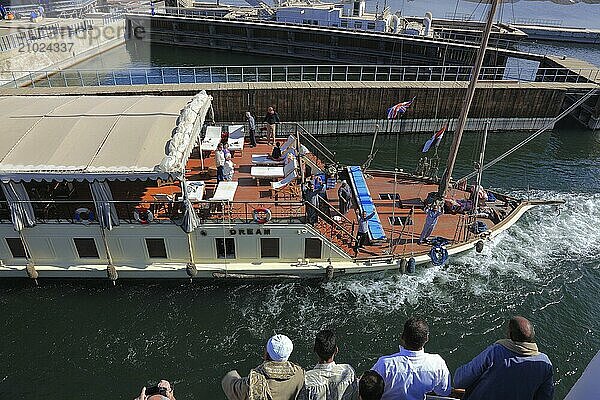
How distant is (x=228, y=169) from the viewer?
18125mm

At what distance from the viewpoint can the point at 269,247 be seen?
17.0m

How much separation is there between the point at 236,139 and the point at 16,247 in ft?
34.6

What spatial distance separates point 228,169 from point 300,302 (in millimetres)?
6271

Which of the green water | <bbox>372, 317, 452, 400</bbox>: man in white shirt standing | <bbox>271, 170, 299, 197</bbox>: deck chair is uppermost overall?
<bbox>372, 317, 452, 400</bbox>: man in white shirt standing

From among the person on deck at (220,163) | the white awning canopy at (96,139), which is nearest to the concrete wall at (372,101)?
the white awning canopy at (96,139)

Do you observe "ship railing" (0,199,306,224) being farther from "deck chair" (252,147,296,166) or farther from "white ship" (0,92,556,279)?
"deck chair" (252,147,296,166)

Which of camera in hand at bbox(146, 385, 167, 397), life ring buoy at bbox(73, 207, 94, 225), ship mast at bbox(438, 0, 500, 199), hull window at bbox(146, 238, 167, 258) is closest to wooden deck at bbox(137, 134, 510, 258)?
ship mast at bbox(438, 0, 500, 199)

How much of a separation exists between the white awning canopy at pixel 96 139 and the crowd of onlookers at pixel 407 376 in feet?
33.2

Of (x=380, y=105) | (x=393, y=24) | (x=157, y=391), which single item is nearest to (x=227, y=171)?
(x=157, y=391)

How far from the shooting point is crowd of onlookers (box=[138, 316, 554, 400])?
17.8ft

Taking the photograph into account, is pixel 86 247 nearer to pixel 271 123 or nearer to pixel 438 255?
pixel 271 123

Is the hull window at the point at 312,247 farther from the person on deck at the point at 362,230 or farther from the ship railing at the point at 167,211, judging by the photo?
the person on deck at the point at 362,230

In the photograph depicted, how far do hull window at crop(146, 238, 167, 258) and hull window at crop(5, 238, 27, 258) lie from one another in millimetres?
4874

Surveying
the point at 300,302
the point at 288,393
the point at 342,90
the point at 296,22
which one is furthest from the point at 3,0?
the point at 288,393
